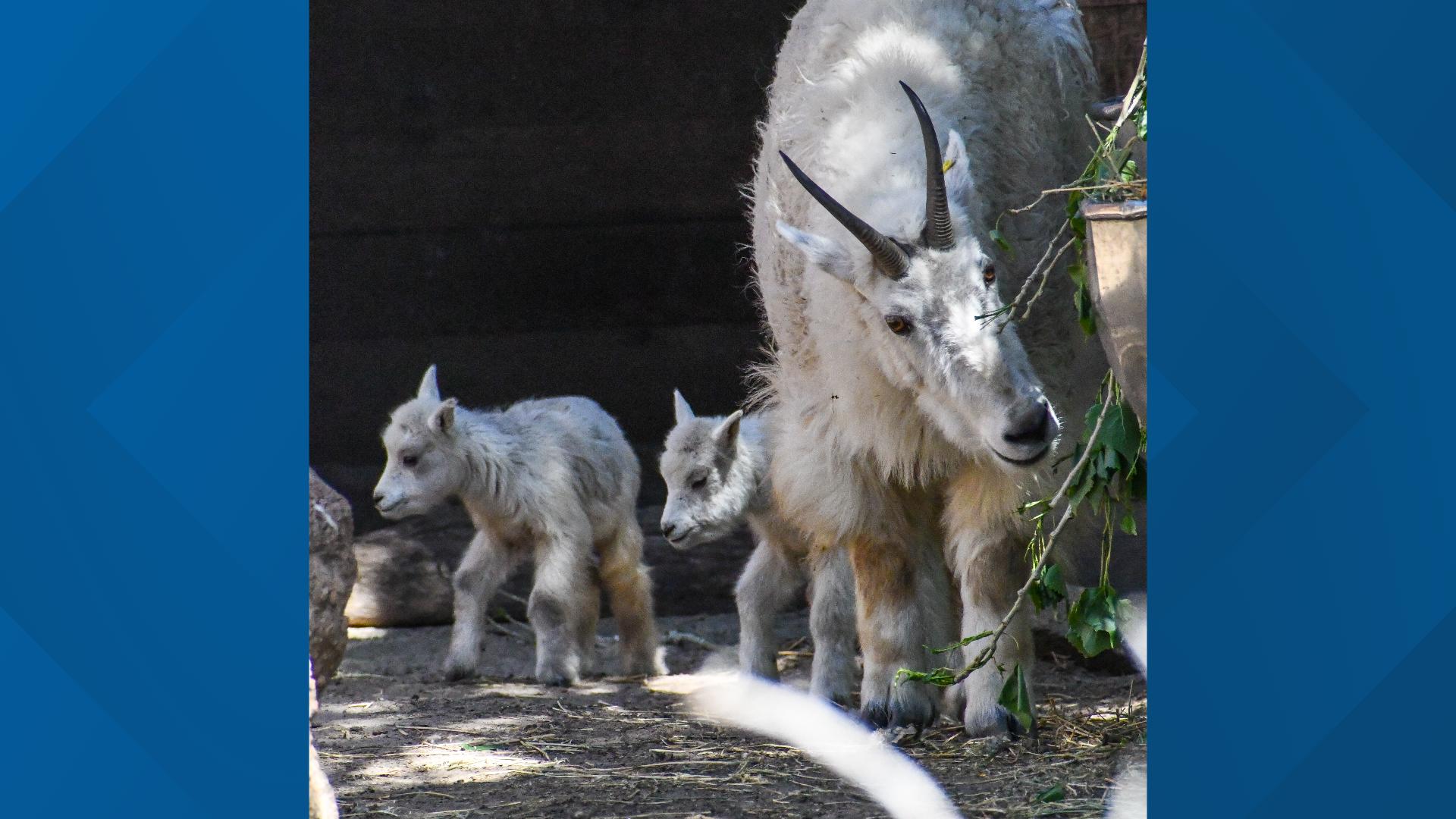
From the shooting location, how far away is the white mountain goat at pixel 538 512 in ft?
23.7

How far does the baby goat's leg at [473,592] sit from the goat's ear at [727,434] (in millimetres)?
1369

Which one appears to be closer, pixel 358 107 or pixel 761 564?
pixel 761 564

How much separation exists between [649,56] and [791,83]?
9.38 ft

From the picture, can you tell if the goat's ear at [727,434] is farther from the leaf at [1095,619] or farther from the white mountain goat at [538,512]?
the leaf at [1095,619]

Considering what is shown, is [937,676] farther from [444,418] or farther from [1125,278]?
[444,418]

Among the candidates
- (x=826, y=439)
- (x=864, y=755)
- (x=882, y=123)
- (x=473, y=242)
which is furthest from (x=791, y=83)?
(x=473, y=242)

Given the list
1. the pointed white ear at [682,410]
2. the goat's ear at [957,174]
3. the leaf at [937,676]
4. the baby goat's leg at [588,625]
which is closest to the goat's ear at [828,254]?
the goat's ear at [957,174]

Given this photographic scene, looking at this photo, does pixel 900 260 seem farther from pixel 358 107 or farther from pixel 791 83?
pixel 358 107

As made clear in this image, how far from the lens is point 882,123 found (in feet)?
17.0

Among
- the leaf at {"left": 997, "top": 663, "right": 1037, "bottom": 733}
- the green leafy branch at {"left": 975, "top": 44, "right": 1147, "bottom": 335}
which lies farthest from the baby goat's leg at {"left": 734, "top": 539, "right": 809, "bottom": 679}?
the green leafy branch at {"left": 975, "top": 44, "right": 1147, "bottom": 335}

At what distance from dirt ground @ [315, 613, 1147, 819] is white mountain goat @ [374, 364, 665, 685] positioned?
0.26m

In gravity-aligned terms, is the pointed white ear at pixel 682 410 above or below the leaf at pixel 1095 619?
above

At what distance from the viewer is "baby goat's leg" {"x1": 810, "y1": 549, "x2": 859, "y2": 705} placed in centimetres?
606

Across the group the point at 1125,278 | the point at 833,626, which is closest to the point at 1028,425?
the point at 1125,278
